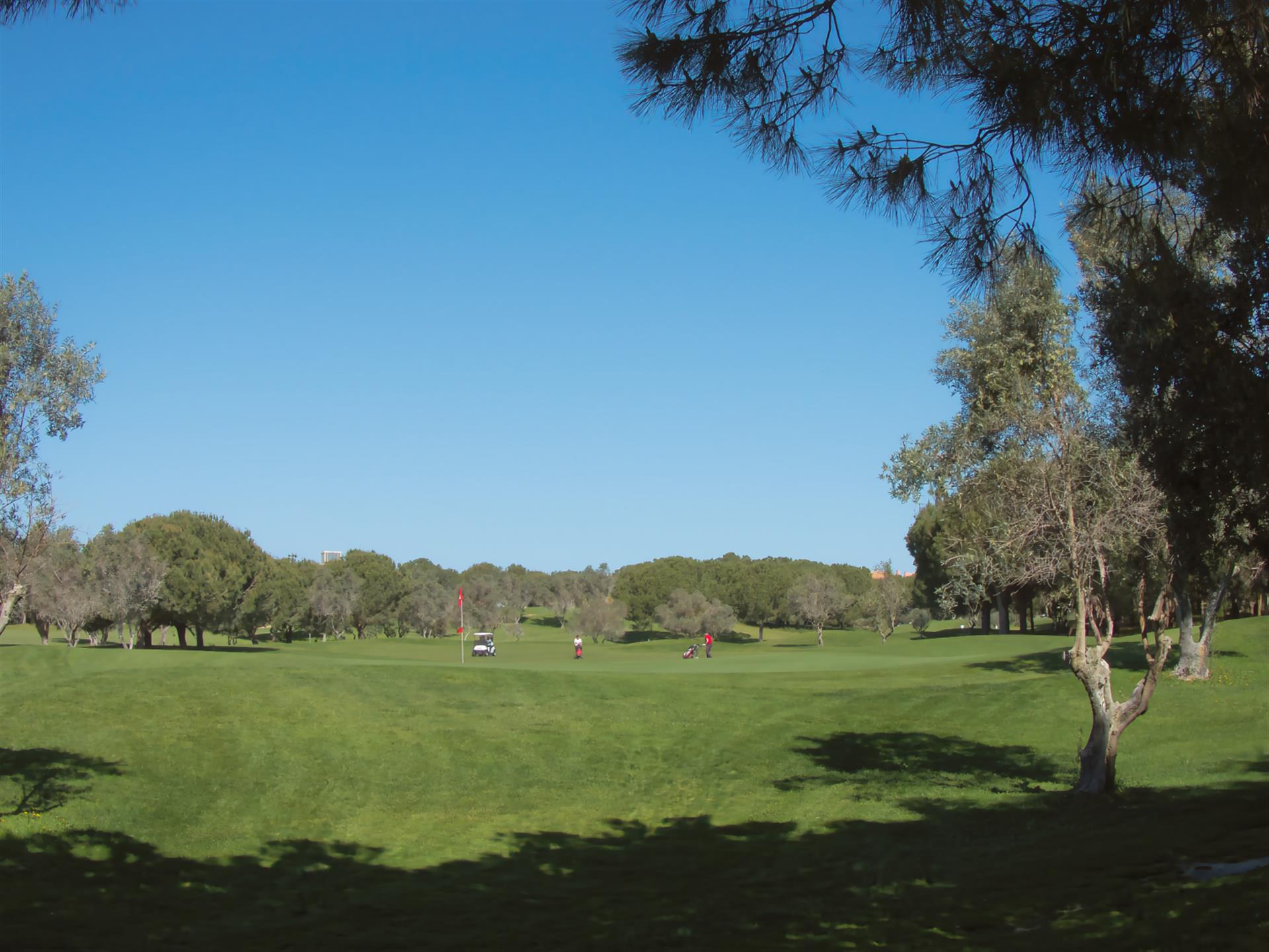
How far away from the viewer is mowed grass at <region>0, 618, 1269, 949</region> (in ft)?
31.0

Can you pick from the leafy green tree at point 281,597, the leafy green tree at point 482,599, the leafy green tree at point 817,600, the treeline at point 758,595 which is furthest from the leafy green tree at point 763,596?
the leafy green tree at point 281,597

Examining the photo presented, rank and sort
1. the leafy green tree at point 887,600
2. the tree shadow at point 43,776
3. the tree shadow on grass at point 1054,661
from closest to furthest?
1. the tree shadow at point 43,776
2. the tree shadow on grass at point 1054,661
3. the leafy green tree at point 887,600

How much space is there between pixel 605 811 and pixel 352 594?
7338 centimetres

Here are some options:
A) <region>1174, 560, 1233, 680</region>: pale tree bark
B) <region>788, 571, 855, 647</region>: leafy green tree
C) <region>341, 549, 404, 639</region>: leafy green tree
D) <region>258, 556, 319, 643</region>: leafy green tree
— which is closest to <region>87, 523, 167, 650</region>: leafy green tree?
<region>258, 556, 319, 643</region>: leafy green tree

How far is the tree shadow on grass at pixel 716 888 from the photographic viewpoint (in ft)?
28.0

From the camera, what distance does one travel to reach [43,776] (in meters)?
16.6

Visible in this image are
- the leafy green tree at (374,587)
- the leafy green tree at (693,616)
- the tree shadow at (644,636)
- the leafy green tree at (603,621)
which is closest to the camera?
the leafy green tree at (693,616)

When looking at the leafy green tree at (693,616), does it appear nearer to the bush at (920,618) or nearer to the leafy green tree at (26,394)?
the bush at (920,618)

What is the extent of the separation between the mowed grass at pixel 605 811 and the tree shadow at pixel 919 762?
106 millimetres

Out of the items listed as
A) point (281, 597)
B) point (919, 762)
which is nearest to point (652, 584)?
point (281, 597)

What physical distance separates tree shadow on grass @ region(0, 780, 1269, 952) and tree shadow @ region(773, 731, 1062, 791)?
2773 mm

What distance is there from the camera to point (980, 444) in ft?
63.2

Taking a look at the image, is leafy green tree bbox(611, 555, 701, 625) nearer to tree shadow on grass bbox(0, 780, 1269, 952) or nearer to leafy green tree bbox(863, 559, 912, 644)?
leafy green tree bbox(863, 559, 912, 644)

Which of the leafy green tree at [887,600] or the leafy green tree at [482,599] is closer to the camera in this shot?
the leafy green tree at [887,600]
